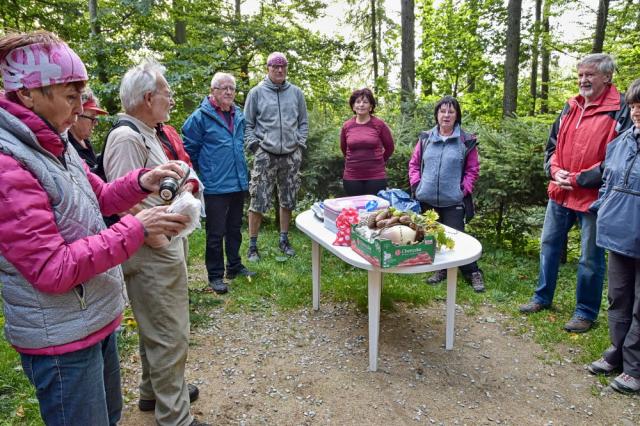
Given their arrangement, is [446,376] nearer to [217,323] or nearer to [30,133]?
[217,323]

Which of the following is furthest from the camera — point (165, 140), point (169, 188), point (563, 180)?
point (563, 180)

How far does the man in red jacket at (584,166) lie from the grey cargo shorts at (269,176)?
9.46ft

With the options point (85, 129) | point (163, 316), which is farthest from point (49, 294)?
point (85, 129)

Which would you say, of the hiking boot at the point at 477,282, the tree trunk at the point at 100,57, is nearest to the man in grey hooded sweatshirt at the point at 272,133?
the hiking boot at the point at 477,282

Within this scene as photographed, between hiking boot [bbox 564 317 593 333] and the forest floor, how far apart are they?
287 mm

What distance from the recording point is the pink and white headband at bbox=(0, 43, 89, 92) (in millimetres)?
1360

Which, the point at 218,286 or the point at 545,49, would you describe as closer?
the point at 218,286

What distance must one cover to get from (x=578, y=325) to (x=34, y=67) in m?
4.18

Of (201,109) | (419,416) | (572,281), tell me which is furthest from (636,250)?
(201,109)

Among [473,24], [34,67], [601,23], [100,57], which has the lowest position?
[34,67]

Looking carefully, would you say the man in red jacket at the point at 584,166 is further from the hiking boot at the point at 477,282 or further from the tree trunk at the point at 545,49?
the tree trunk at the point at 545,49

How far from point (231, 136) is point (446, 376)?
9.76 feet

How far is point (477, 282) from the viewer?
4.80 metres

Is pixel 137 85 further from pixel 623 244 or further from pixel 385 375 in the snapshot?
pixel 623 244
